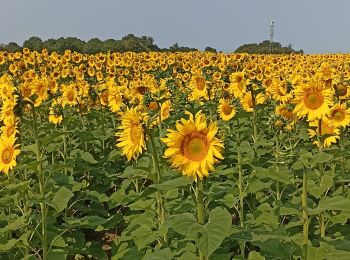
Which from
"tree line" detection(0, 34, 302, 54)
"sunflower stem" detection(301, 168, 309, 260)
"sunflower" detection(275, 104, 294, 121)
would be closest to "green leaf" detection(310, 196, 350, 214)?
"sunflower stem" detection(301, 168, 309, 260)

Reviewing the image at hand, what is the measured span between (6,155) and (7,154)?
0.04 ft

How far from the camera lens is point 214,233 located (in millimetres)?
2748

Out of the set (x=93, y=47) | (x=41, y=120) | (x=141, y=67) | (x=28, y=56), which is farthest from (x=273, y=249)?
(x=93, y=47)

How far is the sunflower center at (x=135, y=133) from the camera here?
3.64 m

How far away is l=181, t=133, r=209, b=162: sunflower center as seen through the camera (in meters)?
3.07

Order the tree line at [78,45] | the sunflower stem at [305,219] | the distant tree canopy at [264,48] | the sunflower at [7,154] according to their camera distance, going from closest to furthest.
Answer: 1. the sunflower stem at [305,219]
2. the sunflower at [7,154]
3. the tree line at [78,45]
4. the distant tree canopy at [264,48]

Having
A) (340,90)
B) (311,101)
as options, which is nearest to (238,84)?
(340,90)

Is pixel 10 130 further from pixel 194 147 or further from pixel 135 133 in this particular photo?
pixel 194 147

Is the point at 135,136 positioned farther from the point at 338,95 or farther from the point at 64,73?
the point at 64,73

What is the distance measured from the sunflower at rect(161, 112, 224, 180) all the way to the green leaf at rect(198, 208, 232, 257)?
0.92 ft

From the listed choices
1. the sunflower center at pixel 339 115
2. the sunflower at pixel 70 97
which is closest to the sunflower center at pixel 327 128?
the sunflower center at pixel 339 115

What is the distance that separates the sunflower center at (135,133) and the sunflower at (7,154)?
1.11 metres

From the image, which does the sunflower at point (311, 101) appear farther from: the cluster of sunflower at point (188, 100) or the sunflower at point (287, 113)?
the sunflower at point (287, 113)

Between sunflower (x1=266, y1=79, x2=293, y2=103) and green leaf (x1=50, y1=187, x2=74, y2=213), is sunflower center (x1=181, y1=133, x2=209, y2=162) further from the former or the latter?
sunflower (x1=266, y1=79, x2=293, y2=103)
